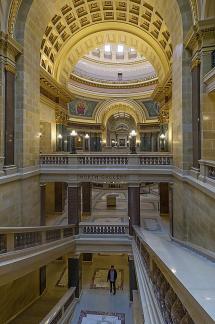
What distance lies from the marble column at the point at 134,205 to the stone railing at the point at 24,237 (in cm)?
393

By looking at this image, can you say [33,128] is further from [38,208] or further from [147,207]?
[147,207]

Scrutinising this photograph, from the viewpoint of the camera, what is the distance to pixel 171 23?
12.9 metres

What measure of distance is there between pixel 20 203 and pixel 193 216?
7.25 meters

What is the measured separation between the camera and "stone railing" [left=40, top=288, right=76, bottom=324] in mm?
9734

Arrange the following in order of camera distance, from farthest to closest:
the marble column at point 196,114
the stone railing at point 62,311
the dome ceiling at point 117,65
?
1. the dome ceiling at point 117,65
2. the marble column at point 196,114
3. the stone railing at point 62,311

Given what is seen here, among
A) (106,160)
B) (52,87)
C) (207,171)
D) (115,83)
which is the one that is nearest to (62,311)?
(106,160)

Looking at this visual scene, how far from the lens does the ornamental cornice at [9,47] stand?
10637 mm

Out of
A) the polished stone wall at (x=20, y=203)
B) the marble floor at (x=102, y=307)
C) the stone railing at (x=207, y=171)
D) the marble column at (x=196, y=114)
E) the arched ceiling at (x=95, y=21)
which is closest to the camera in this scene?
the stone railing at (x=207, y=171)

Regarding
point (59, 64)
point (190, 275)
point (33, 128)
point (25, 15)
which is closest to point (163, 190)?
point (33, 128)

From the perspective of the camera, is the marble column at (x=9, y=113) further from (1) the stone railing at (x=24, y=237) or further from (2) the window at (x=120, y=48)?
(2) the window at (x=120, y=48)

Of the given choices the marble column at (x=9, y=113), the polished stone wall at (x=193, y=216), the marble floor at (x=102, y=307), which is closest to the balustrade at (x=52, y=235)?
the marble column at (x=9, y=113)

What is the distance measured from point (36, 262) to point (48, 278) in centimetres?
837

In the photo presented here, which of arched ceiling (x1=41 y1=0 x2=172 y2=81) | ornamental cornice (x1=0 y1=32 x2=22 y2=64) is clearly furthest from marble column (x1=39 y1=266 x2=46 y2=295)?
arched ceiling (x1=41 y1=0 x2=172 y2=81)

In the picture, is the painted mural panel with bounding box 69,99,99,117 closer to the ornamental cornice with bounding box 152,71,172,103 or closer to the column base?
the ornamental cornice with bounding box 152,71,172,103
